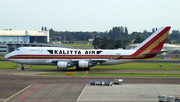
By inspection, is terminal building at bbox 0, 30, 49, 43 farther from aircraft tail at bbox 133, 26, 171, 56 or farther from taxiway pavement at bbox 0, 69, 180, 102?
taxiway pavement at bbox 0, 69, 180, 102

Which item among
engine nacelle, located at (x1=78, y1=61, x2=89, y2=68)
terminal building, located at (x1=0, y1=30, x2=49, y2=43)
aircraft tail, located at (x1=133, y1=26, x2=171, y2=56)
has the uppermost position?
terminal building, located at (x1=0, y1=30, x2=49, y2=43)

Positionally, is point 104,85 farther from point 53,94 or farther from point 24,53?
point 24,53

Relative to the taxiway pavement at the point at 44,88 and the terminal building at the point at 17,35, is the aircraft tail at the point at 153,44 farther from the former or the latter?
the terminal building at the point at 17,35

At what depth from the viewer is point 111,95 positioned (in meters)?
26.7

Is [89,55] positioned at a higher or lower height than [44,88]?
higher

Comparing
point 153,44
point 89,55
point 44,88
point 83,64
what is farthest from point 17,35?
point 44,88

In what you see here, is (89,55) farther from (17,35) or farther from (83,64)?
(17,35)

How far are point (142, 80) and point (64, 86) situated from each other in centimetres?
1318

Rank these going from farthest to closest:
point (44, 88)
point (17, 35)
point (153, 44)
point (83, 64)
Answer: point (17, 35) → point (153, 44) → point (83, 64) → point (44, 88)

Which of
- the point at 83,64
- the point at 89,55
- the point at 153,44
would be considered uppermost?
the point at 153,44

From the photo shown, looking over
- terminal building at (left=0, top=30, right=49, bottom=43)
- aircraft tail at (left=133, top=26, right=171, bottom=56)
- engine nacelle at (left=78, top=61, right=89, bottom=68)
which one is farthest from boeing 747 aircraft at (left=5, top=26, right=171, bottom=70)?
terminal building at (left=0, top=30, right=49, bottom=43)

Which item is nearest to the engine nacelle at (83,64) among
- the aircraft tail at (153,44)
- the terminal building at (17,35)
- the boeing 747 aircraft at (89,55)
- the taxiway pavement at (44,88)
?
the boeing 747 aircraft at (89,55)

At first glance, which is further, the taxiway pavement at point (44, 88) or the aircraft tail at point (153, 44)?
the aircraft tail at point (153, 44)

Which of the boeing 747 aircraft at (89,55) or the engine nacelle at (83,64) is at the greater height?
the boeing 747 aircraft at (89,55)
